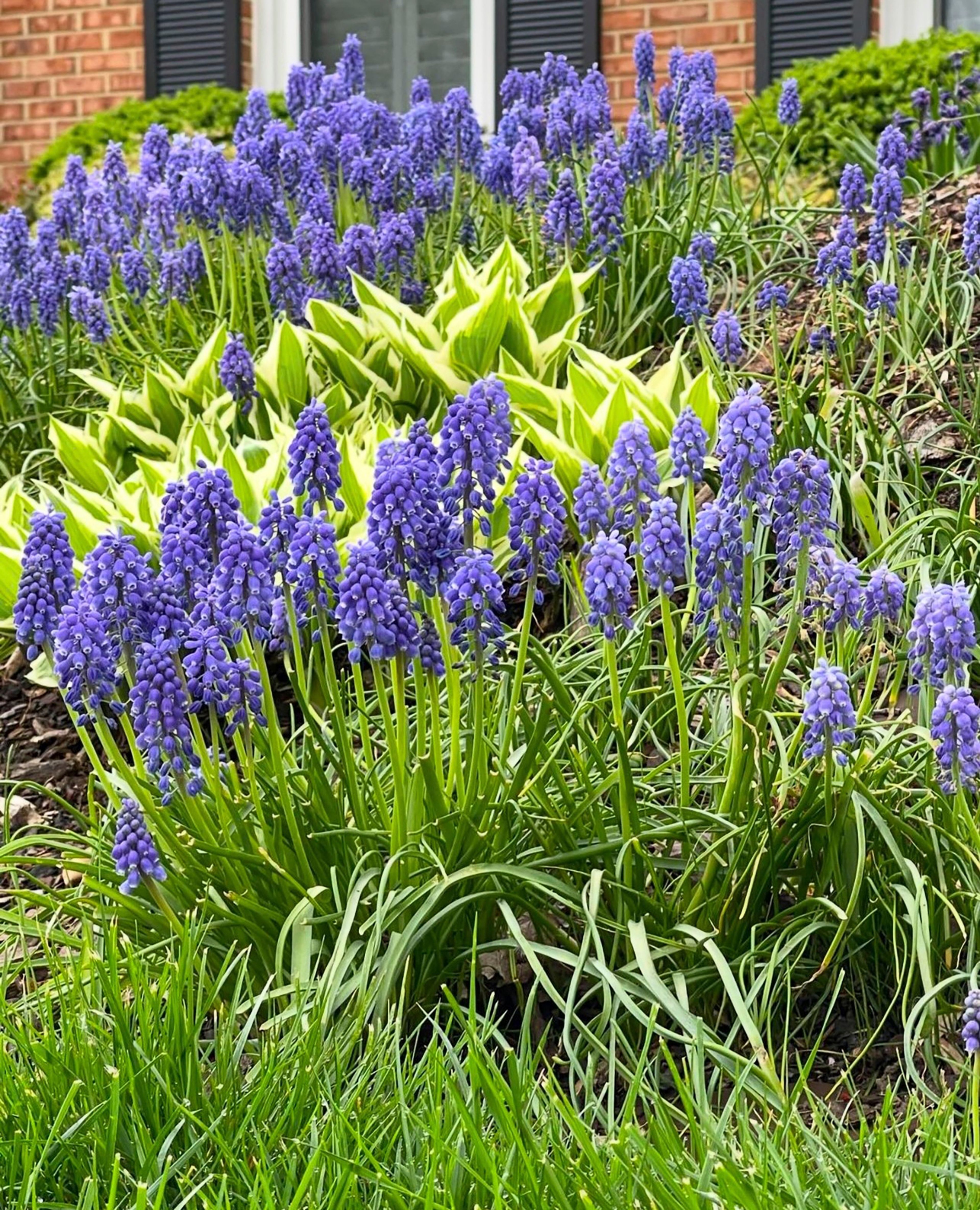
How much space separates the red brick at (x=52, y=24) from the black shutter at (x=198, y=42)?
610 millimetres

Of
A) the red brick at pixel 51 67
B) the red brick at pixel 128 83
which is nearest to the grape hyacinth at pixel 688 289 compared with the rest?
the red brick at pixel 128 83

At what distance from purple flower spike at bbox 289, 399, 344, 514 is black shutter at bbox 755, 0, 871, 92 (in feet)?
24.8

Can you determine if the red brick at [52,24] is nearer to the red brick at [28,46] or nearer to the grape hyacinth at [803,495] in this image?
the red brick at [28,46]

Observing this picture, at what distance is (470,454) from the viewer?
2.93 metres

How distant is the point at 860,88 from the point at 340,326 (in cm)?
471

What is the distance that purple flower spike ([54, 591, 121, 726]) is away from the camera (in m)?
2.89

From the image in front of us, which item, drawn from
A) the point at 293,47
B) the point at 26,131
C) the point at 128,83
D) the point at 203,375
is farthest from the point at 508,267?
the point at 26,131

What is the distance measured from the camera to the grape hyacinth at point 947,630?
2715mm

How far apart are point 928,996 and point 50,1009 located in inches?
53.7

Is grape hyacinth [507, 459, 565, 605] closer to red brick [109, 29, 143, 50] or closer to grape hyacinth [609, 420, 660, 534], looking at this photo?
grape hyacinth [609, 420, 660, 534]

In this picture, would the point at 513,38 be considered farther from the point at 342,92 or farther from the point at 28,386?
the point at 28,386

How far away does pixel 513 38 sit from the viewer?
10.6m

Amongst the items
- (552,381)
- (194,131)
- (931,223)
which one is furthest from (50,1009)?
(194,131)

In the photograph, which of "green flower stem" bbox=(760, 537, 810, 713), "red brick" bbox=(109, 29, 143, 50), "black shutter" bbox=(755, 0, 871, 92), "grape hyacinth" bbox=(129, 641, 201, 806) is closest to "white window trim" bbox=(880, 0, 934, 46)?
"black shutter" bbox=(755, 0, 871, 92)
